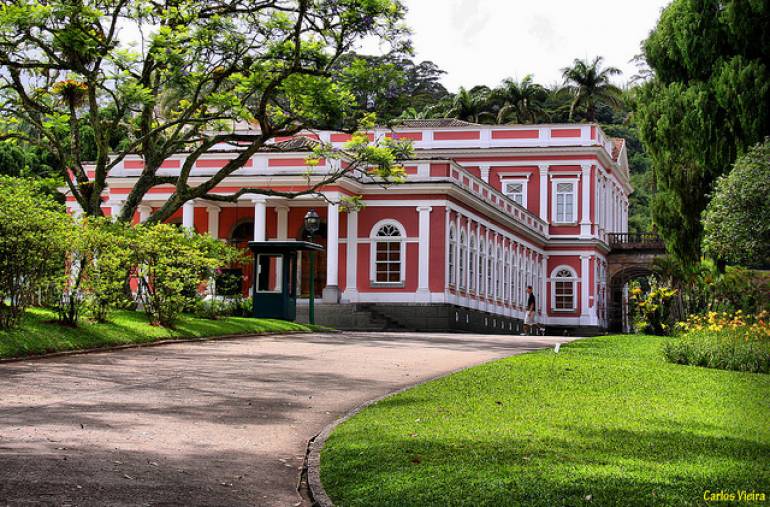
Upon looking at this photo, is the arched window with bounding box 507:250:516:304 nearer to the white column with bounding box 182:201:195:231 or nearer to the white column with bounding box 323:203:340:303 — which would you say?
the white column with bounding box 323:203:340:303

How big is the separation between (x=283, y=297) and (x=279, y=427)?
56.7 ft

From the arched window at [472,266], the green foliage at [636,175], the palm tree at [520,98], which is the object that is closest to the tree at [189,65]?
the arched window at [472,266]

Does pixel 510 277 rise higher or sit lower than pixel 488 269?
lower

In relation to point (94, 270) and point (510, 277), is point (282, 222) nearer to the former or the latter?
point (510, 277)

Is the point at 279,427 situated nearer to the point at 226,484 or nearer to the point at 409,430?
the point at 409,430

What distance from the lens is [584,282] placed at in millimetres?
52344

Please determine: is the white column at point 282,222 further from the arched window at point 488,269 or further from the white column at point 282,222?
the arched window at point 488,269

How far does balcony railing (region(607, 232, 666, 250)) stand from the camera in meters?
57.1

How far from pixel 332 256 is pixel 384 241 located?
2.05 metres

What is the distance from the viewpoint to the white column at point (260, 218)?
34.9m

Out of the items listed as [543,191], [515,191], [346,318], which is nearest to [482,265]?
[346,318]

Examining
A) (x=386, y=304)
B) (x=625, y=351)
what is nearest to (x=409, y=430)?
(x=625, y=351)

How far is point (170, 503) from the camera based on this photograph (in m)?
6.46

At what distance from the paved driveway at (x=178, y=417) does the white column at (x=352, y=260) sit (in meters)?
17.8
